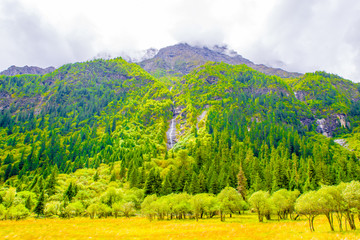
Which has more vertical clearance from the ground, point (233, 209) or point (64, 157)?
point (64, 157)

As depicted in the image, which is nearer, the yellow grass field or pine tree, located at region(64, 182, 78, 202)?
the yellow grass field

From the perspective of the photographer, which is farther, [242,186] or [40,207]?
[242,186]

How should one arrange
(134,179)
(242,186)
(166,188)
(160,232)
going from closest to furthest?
(160,232) < (242,186) < (166,188) < (134,179)

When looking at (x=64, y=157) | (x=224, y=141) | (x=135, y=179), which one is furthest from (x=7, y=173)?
(x=224, y=141)

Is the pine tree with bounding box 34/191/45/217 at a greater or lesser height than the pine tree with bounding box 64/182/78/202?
lesser

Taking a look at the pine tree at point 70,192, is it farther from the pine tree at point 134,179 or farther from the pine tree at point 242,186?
the pine tree at point 242,186

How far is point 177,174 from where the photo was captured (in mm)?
123438

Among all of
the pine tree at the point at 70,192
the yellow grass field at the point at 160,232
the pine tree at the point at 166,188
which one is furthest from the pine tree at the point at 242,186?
the pine tree at the point at 70,192

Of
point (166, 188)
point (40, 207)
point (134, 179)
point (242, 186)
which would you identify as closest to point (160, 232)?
point (166, 188)

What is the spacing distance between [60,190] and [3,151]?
139 metres

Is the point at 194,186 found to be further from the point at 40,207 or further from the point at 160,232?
the point at 40,207

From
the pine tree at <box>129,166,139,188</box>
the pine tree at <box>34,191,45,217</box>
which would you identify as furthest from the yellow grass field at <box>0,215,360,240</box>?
the pine tree at <box>129,166,139,188</box>

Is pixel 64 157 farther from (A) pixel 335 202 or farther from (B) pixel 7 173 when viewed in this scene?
(A) pixel 335 202

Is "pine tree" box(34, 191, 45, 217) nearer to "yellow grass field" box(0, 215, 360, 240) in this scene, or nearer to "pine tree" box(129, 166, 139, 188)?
"yellow grass field" box(0, 215, 360, 240)
